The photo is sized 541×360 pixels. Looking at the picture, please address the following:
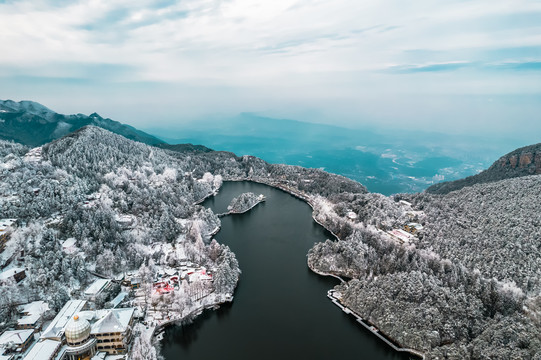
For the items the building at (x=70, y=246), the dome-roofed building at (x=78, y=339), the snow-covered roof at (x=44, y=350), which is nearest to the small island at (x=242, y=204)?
the building at (x=70, y=246)

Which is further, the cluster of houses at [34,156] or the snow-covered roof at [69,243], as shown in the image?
the cluster of houses at [34,156]

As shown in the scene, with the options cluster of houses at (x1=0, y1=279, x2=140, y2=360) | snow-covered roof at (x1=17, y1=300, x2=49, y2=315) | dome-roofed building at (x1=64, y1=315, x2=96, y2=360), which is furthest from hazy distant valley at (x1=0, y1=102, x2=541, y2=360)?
dome-roofed building at (x1=64, y1=315, x2=96, y2=360)

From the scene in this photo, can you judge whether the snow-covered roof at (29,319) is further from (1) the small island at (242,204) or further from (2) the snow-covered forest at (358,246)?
(1) the small island at (242,204)

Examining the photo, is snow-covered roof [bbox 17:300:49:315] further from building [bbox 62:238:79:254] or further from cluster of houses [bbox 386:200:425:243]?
cluster of houses [bbox 386:200:425:243]

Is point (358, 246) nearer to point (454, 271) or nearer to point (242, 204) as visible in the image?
point (454, 271)

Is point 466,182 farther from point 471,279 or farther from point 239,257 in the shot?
point 239,257

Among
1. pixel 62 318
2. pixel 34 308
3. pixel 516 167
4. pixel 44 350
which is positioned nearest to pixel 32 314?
pixel 34 308
